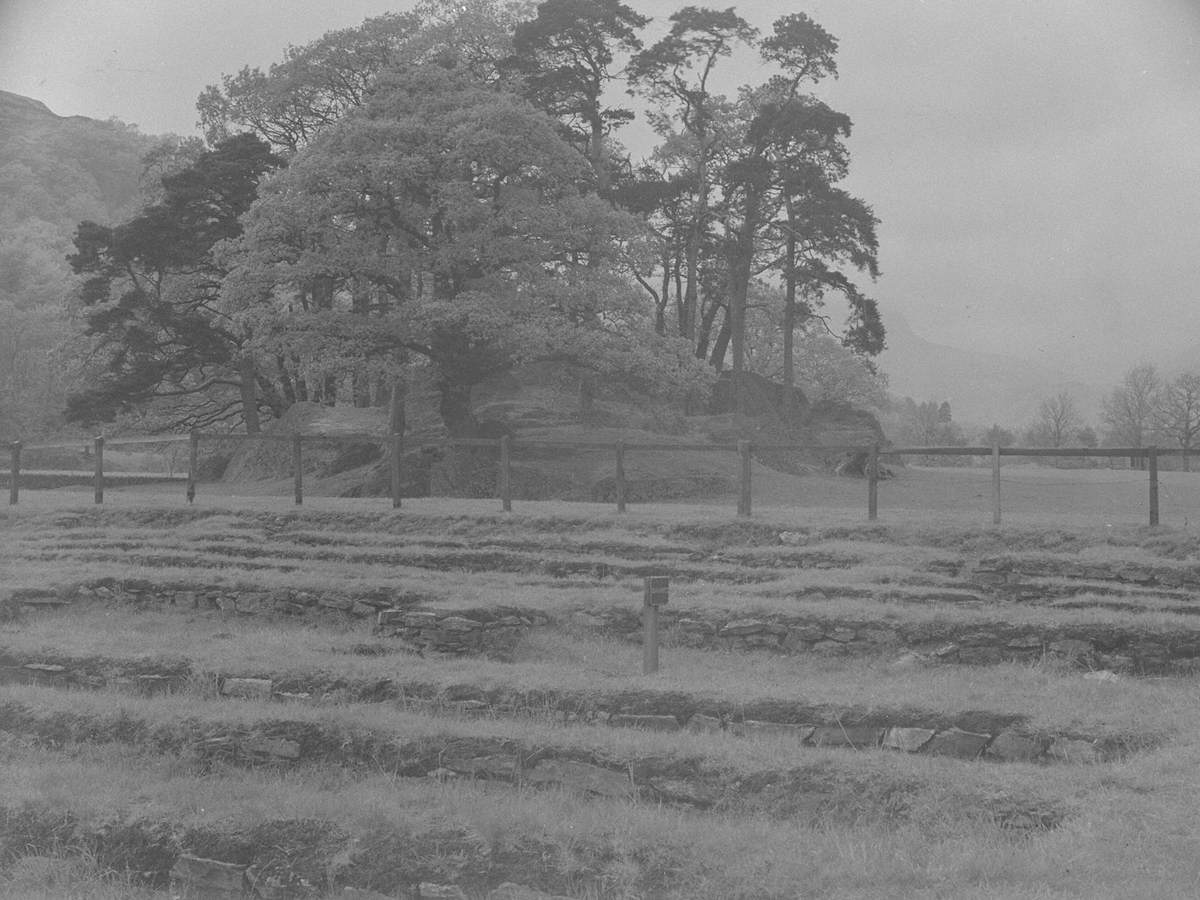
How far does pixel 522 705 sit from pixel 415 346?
19657 millimetres

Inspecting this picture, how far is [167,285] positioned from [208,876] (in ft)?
104

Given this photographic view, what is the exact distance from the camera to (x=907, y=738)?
796 centimetres

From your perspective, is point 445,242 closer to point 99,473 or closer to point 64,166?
point 99,473

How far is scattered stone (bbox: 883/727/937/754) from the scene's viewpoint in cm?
789

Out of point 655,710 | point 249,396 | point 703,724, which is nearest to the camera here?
point 703,724

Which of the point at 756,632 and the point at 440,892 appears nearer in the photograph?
the point at 440,892

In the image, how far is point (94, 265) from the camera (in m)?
35.1

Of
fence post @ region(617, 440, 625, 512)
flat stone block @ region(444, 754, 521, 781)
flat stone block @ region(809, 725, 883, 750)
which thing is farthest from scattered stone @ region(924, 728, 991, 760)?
fence post @ region(617, 440, 625, 512)

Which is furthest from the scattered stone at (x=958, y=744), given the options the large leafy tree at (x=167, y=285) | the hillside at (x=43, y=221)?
the hillside at (x=43, y=221)

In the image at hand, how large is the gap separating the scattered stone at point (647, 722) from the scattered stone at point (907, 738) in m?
1.65

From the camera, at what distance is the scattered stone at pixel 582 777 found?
7332 mm

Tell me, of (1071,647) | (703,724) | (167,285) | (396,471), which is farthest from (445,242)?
(703,724)

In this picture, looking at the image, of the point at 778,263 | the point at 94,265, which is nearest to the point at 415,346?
the point at 94,265

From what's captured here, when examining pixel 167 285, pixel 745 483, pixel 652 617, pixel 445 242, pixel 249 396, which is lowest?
pixel 652 617
